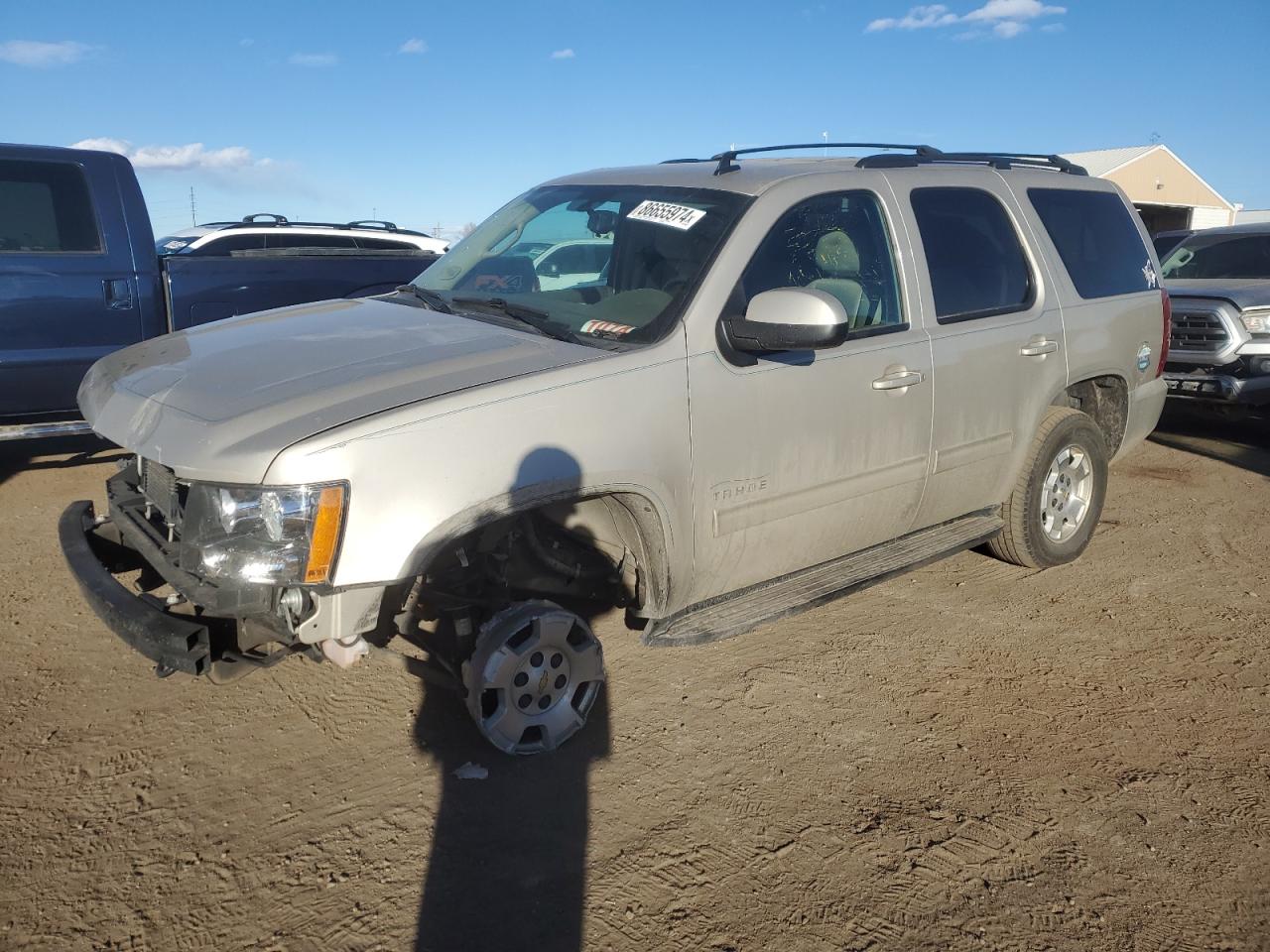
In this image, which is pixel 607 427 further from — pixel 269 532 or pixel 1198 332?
pixel 1198 332

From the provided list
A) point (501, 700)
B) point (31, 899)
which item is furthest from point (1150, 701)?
point (31, 899)

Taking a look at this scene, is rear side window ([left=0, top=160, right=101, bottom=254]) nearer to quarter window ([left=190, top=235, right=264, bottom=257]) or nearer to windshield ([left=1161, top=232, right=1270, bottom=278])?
quarter window ([left=190, top=235, right=264, bottom=257])

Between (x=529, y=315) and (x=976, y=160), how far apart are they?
2.55 m

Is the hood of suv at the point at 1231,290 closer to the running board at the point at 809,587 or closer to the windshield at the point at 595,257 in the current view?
the running board at the point at 809,587

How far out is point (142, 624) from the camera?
9.52ft

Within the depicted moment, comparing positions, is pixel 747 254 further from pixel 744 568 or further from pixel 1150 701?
pixel 1150 701

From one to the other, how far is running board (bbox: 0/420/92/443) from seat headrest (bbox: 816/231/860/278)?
174 inches

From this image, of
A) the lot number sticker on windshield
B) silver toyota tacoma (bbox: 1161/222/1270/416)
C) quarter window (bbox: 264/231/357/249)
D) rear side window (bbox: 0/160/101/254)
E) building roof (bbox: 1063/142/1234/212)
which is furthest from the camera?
building roof (bbox: 1063/142/1234/212)

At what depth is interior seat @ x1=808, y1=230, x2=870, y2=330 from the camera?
3.98 m

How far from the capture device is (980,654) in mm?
4285

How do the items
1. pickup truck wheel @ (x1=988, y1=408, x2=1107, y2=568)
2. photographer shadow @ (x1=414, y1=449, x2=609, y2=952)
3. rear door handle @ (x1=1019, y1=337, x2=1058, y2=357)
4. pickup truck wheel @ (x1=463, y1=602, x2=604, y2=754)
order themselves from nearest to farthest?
photographer shadow @ (x1=414, y1=449, x2=609, y2=952) < pickup truck wheel @ (x1=463, y1=602, x2=604, y2=754) < rear door handle @ (x1=1019, y1=337, x2=1058, y2=357) < pickup truck wheel @ (x1=988, y1=408, x2=1107, y2=568)

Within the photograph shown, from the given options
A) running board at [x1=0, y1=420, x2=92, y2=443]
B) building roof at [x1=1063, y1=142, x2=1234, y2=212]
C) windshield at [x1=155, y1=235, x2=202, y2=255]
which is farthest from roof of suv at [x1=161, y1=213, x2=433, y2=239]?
building roof at [x1=1063, y1=142, x2=1234, y2=212]

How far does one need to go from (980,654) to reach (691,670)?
129 cm

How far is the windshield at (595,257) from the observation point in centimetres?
355
